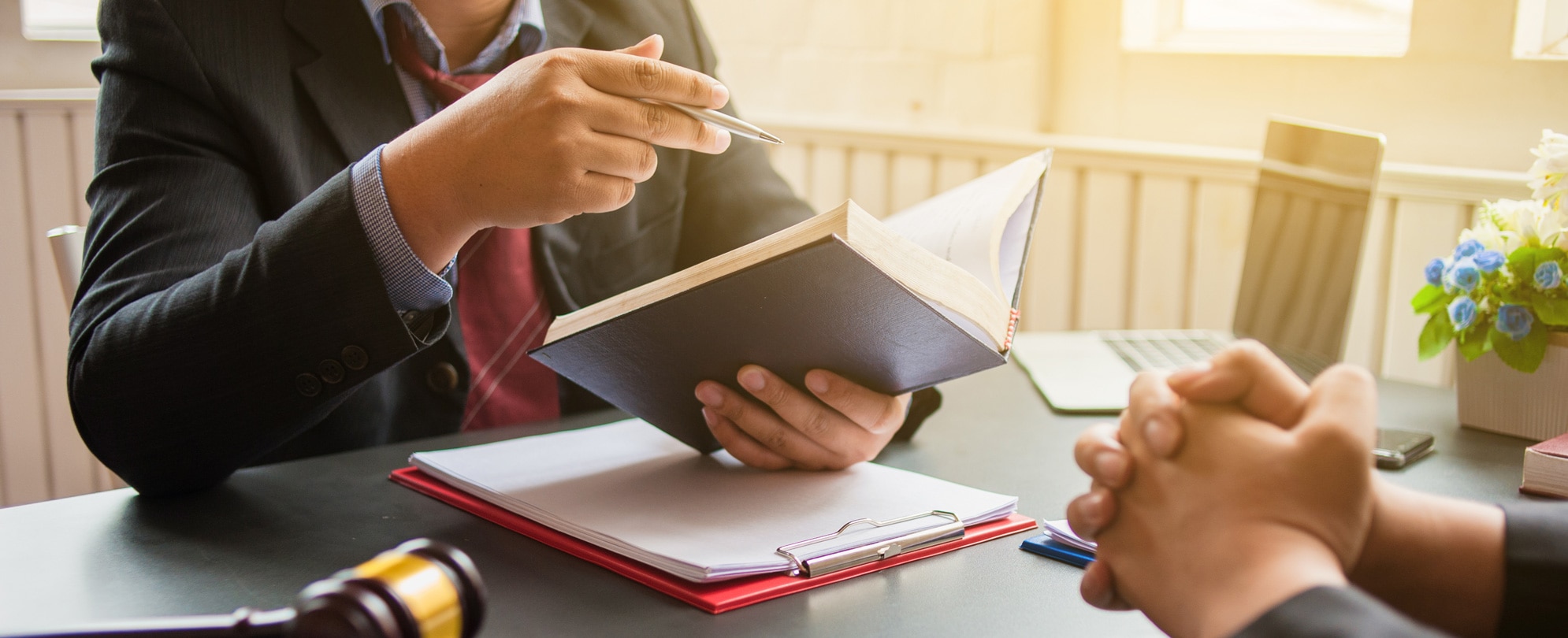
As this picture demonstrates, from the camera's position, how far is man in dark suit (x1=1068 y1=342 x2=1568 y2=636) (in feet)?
1.59

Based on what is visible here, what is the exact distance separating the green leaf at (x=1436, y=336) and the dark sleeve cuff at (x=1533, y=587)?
62 cm

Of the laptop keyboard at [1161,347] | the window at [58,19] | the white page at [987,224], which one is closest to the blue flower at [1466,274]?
the laptop keyboard at [1161,347]

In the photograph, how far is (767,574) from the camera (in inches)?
25.6

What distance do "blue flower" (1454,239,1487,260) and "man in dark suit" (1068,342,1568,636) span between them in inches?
22.5

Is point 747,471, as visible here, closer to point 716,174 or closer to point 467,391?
point 467,391

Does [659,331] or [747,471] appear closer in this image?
[659,331]

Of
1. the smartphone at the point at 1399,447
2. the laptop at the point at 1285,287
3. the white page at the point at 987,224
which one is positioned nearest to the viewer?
the white page at the point at 987,224

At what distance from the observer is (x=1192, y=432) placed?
53 centimetres

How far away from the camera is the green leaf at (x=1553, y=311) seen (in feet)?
3.31

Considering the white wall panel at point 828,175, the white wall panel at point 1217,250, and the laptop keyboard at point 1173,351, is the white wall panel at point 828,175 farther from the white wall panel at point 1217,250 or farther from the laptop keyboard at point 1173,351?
the laptop keyboard at point 1173,351

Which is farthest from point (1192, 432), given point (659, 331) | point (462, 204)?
point (462, 204)

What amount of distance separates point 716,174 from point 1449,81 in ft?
3.68

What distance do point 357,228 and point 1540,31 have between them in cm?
160

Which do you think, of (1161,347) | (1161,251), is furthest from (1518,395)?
(1161,251)
